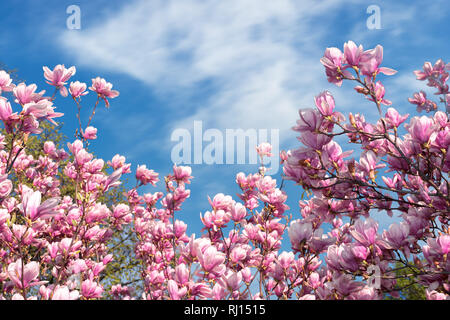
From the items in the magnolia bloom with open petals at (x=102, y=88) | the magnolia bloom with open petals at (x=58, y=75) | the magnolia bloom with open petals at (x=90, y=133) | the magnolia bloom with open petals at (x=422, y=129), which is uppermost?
the magnolia bloom with open petals at (x=102, y=88)

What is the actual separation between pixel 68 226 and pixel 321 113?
Answer: 9.88 feet

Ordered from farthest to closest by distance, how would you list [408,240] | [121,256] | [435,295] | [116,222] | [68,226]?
[121,256]
[116,222]
[68,226]
[408,240]
[435,295]

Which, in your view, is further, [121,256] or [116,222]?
[121,256]

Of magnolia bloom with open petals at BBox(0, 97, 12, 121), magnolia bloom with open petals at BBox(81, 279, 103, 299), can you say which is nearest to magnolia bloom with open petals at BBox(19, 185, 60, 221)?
magnolia bloom with open petals at BBox(0, 97, 12, 121)

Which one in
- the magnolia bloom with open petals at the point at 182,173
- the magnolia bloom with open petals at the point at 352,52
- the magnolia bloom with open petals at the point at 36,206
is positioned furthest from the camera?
the magnolia bloom with open petals at the point at 182,173

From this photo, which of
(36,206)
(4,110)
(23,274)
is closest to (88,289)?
(23,274)

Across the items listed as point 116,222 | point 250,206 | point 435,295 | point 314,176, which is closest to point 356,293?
point 435,295

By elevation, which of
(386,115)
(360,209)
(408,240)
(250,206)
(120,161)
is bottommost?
(408,240)

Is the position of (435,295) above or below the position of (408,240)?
below

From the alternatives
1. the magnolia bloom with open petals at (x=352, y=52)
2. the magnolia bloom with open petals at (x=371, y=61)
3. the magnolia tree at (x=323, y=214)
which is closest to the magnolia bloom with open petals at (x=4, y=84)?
the magnolia tree at (x=323, y=214)

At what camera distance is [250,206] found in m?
4.39

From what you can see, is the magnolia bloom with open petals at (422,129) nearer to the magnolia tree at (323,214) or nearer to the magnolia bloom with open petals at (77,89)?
the magnolia tree at (323,214)
